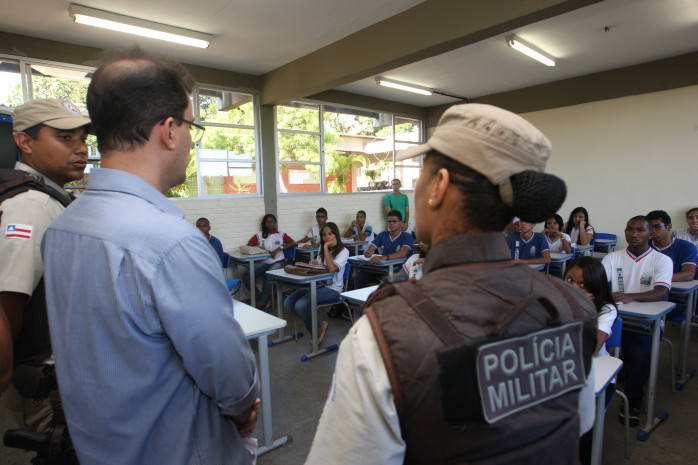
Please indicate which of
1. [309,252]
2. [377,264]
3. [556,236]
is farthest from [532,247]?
[309,252]

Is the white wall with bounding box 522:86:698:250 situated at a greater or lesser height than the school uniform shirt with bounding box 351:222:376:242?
greater

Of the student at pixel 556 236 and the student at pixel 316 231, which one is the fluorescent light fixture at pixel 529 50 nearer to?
the student at pixel 556 236

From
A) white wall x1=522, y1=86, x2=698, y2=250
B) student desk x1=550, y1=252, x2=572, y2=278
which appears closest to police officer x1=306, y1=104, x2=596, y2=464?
student desk x1=550, y1=252, x2=572, y2=278

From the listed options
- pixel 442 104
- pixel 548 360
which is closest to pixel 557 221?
pixel 442 104

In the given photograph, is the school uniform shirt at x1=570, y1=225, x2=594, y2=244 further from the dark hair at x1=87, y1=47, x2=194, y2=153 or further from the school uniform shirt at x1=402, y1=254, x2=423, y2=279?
the dark hair at x1=87, y1=47, x2=194, y2=153

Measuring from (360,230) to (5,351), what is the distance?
6.36m

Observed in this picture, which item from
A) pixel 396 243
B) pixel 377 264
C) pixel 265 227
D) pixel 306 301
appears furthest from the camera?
pixel 265 227

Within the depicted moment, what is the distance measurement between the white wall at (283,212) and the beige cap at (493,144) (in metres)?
5.48

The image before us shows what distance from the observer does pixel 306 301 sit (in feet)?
13.2

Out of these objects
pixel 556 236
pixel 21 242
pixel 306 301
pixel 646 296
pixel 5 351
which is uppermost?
pixel 21 242

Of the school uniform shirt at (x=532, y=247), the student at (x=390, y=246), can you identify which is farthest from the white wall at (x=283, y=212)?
the school uniform shirt at (x=532, y=247)

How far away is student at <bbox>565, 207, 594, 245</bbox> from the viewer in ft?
18.7

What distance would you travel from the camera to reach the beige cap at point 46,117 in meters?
1.24

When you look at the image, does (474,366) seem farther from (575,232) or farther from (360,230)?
(360,230)
